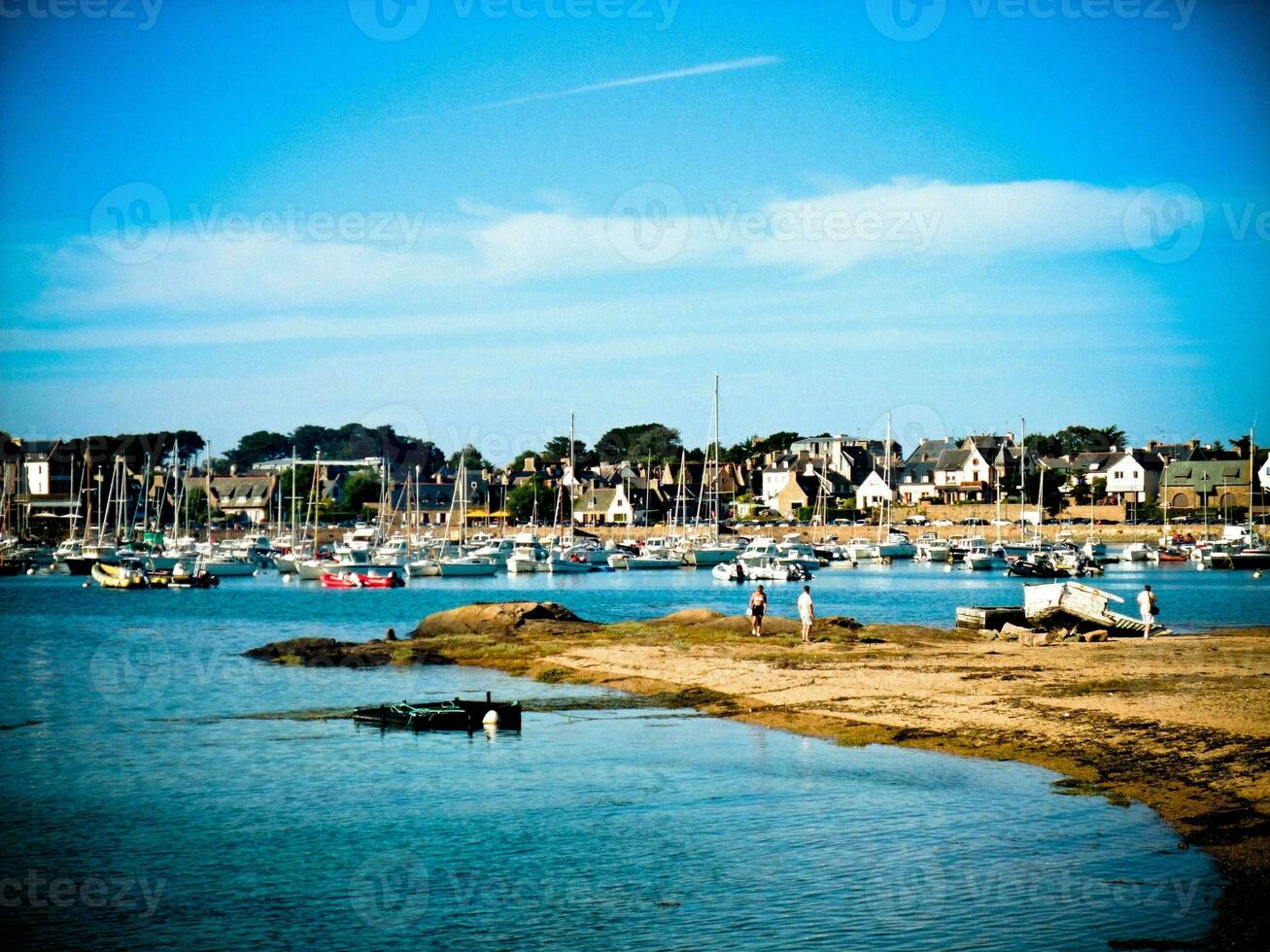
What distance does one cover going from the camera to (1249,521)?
14700 centimetres

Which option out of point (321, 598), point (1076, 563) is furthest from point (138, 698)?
point (1076, 563)

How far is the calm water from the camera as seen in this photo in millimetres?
18000

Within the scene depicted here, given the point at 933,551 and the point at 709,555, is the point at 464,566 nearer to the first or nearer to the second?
the point at 709,555

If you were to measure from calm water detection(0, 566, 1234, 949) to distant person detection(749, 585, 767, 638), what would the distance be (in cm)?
1077

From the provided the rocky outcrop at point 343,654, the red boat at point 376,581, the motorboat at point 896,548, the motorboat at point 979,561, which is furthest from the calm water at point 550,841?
the motorboat at point 896,548

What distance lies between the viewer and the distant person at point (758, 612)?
47.1 meters

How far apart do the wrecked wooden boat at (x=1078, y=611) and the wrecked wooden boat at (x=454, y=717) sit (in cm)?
2213

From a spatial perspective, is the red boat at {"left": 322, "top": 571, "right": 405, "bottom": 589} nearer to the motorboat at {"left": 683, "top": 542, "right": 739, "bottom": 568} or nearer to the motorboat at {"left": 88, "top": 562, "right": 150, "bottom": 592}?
the motorboat at {"left": 88, "top": 562, "right": 150, "bottom": 592}

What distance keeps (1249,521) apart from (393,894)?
146 m

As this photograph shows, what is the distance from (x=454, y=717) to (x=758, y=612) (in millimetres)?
17169

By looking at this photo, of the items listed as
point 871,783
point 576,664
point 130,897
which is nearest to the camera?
point 130,897

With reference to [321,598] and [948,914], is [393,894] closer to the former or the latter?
[948,914]

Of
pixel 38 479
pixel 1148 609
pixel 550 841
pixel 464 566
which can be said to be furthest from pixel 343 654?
pixel 38 479

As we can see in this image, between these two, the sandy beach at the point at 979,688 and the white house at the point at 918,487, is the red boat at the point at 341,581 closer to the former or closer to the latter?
the sandy beach at the point at 979,688
